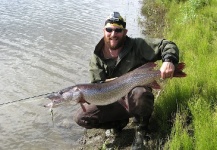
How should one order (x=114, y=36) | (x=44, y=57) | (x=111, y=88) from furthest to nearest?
1. (x=44, y=57)
2. (x=114, y=36)
3. (x=111, y=88)

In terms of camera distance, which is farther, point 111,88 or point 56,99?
point 111,88

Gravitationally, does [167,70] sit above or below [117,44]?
below

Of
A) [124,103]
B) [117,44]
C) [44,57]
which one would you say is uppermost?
[117,44]

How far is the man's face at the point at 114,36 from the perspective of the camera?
15.0 feet

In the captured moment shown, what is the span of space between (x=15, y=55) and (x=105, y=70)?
5.71 meters

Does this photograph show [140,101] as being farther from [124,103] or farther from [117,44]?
[117,44]

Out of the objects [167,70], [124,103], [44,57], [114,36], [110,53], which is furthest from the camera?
[44,57]

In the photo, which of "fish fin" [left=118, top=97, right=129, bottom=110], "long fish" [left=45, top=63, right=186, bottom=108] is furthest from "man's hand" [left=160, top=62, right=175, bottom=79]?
"fish fin" [left=118, top=97, right=129, bottom=110]

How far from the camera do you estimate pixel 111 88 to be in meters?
4.11

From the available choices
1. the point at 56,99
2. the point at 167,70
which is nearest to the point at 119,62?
the point at 167,70

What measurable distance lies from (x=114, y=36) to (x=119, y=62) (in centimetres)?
37

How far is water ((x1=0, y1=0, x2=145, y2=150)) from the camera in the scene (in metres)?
5.82

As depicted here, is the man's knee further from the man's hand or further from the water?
the water

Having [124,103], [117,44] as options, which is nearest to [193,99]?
[124,103]
